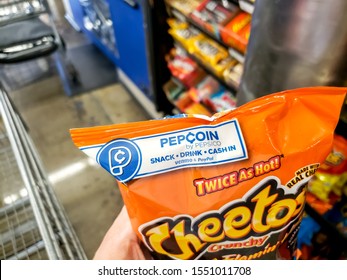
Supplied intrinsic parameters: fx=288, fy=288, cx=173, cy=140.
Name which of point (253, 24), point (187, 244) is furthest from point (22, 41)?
point (187, 244)

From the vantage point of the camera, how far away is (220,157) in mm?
459

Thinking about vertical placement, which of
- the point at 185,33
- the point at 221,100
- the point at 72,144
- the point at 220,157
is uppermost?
the point at 220,157

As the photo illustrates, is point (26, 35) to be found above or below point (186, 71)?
above

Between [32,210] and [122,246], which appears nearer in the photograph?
[122,246]

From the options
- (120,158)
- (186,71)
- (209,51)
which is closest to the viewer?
(120,158)

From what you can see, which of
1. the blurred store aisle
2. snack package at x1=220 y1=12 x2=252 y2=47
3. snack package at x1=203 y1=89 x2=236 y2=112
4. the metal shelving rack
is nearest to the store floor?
the blurred store aisle

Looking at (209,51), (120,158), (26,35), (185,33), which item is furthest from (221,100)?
(26,35)

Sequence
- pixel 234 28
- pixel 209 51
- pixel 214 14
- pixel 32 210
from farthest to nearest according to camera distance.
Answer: pixel 209 51
pixel 214 14
pixel 234 28
pixel 32 210

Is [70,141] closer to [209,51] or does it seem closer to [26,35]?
[26,35]

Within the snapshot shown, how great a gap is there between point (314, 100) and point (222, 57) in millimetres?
919

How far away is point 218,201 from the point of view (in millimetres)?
477

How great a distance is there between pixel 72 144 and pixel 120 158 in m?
1.65

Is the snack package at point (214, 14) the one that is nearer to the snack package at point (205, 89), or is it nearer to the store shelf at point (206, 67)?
the store shelf at point (206, 67)

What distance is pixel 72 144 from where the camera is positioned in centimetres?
197
